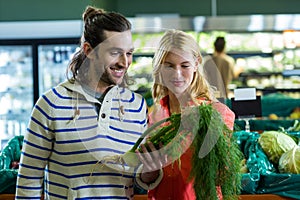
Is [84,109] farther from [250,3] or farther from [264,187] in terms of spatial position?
[250,3]

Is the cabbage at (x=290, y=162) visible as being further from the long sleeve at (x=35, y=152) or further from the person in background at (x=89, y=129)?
the long sleeve at (x=35, y=152)

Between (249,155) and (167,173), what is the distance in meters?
1.40

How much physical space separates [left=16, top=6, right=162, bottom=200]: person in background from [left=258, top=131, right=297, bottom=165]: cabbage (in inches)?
66.1

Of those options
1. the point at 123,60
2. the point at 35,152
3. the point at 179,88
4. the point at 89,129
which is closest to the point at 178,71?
the point at 179,88

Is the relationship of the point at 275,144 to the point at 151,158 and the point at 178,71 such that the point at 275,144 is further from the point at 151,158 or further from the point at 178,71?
the point at 151,158

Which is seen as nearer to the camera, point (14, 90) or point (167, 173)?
point (167, 173)

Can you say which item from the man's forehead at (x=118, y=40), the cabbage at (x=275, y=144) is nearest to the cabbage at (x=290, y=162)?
the cabbage at (x=275, y=144)

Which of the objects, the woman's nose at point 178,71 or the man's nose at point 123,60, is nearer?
the man's nose at point 123,60

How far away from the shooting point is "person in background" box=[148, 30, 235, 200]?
7.21 feet

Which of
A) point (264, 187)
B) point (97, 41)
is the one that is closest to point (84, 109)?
point (97, 41)

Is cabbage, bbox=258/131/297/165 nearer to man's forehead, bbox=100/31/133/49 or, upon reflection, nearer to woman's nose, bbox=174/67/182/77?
woman's nose, bbox=174/67/182/77

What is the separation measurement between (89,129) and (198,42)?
4593mm

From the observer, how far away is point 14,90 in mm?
7176

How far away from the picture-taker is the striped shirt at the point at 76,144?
81.8 inches
